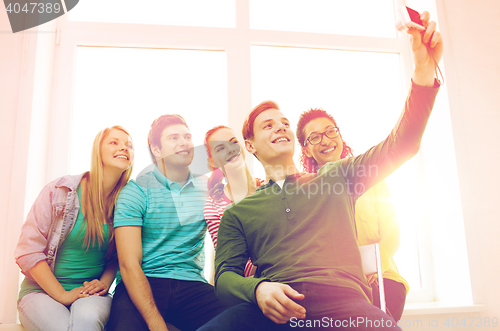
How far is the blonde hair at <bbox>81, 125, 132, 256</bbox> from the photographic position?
136cm

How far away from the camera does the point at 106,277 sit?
140cm

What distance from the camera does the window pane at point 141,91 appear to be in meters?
1.82

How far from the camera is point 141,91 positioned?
6.17ft

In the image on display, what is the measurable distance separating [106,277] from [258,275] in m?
0.70

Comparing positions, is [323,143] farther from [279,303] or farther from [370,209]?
[279,303]

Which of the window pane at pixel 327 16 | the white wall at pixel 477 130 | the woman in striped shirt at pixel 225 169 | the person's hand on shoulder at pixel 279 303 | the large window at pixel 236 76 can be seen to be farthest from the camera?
the window pane at pixel 327 16

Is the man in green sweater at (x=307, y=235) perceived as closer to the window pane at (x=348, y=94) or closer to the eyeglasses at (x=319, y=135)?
the eyeglasses at (x=319, y=135)

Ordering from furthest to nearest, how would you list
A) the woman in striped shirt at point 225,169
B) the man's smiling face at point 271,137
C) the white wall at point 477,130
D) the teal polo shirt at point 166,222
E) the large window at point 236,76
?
the large window at point 236,76
the white wall at point 477,130
the woman in striped shirt at point 225,169
the teal polo shirt at point 166,222
the man's smiling face at point 271,137

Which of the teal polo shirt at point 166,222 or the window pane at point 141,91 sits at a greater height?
the window pane at point 141,91

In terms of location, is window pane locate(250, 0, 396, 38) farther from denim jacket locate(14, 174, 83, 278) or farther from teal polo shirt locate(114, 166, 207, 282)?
denim jacket locate(14, 174, 83, 278)

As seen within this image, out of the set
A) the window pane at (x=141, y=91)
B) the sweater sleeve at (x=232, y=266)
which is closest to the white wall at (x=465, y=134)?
the window pane at (x=141, y=91)

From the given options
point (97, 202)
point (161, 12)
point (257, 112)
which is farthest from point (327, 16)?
point (97, 202)

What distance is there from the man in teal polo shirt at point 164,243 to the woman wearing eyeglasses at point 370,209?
1.70ft

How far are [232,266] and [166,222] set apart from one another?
1.43 feet
